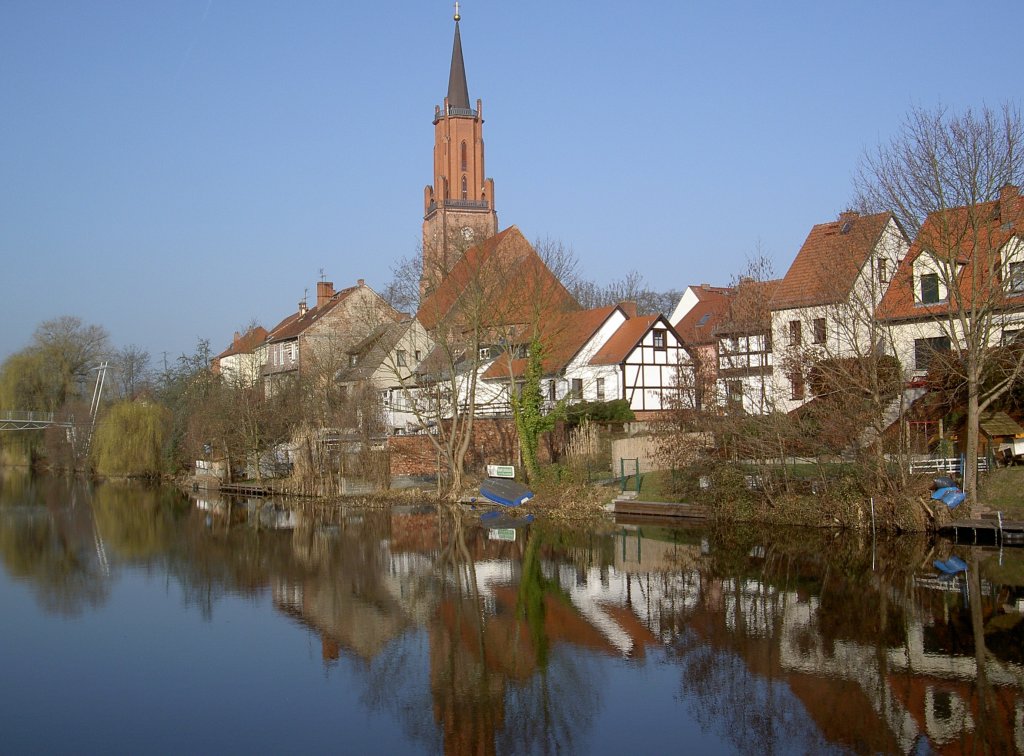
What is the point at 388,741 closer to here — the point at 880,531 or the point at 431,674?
the point at 431,674

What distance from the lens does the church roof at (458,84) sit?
78.3 m

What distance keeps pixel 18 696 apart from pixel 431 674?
4992mm

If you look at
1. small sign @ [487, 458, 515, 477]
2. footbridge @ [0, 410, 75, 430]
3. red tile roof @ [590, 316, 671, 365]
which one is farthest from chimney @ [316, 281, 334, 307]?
small sign @ [487, 458, 515, 477]

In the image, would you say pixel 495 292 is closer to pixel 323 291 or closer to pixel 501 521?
pixel 501 521

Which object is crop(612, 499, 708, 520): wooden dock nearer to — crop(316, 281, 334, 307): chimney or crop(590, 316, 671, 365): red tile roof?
crop(590, 316, 671, 365): red tile roof

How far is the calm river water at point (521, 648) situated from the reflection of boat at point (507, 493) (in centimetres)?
710

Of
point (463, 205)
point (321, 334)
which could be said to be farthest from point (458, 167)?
point (321, 334)

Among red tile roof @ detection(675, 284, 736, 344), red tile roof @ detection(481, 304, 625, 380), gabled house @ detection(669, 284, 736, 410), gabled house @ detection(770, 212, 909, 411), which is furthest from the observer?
red tile roof @ detection(675, 284, 736, 344)

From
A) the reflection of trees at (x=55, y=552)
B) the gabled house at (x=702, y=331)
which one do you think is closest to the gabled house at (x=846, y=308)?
the gabled house at (x=702, y=331)

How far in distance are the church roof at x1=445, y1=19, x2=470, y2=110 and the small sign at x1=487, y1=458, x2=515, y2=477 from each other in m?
49.6

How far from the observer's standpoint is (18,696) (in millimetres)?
12336

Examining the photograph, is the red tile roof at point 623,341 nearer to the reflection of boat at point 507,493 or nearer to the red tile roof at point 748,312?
the red tile roof at point 748,312

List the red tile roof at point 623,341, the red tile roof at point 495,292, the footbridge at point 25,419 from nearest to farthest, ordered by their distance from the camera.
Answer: the red tile roof at point 495,292
the red tile roof at point 623,341
the footbridge at point 25,419

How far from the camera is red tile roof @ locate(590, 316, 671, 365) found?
46250mm
